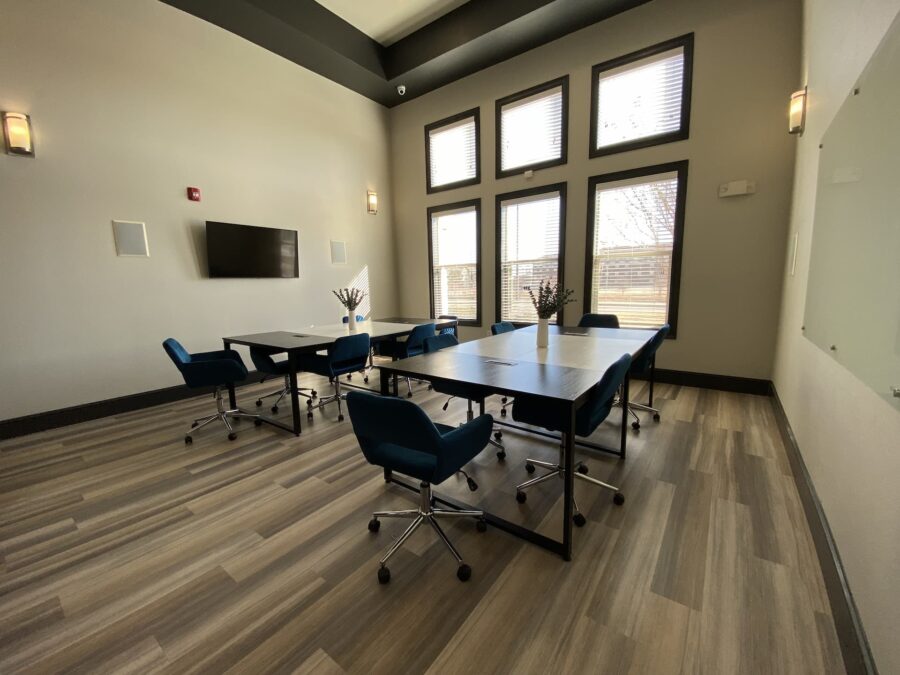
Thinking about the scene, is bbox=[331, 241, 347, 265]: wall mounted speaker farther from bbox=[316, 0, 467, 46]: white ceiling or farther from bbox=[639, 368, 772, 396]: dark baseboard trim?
bbox=[639, 368, 772, 396]: dark baseboard trim

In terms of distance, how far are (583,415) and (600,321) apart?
8.77 ft

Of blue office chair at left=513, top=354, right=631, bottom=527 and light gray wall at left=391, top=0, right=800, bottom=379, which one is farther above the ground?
light gray wall at left=391, top=0, right=800, bottom=379

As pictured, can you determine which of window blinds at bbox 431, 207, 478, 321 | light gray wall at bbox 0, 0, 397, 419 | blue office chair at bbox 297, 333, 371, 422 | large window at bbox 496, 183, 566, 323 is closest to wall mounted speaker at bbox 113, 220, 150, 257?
light gray wall at bbox 0, 0, 397, 419

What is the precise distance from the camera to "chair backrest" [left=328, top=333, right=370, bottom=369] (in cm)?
348

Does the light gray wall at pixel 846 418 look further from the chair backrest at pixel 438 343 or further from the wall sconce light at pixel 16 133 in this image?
the wall sconce light at pixel 16 133

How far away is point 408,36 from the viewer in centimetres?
521

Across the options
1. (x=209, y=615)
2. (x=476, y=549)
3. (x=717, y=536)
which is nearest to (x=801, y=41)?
(x=717, y=536)

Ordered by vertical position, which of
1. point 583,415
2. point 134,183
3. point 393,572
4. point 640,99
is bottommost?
point 393,572

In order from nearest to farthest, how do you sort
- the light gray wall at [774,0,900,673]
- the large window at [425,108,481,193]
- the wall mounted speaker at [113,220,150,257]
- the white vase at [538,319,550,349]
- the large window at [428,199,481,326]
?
the light gray wall at [774,0,900,673] < the white vase at [538,319,550,349] < the wall mounted speaker at [113,220,150,257] < the large window at [425,108,481,193] < the large window at [428,199,481,326]

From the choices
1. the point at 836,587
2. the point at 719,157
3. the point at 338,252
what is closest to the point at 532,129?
the point at 719,157

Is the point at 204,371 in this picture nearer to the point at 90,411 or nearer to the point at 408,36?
the point at 90,411

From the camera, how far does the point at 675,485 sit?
7.67 ft

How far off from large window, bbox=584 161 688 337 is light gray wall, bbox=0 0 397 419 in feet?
13.6

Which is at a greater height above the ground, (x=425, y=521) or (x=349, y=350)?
(x=349, y=350)
